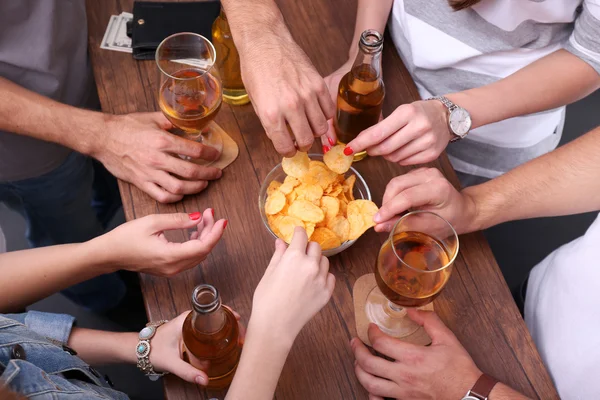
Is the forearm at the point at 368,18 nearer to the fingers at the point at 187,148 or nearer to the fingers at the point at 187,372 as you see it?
the fingers at the point at 187,148

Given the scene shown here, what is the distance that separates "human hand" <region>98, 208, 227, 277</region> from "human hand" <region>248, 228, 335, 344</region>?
22 cm

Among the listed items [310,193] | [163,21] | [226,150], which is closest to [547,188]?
[310,193]

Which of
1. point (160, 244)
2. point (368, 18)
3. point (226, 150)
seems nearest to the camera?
point (160, 244)

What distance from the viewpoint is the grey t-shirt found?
1.34m

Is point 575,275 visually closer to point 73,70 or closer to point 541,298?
point 541,298

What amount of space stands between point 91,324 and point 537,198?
1859mm

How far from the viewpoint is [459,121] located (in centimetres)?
126

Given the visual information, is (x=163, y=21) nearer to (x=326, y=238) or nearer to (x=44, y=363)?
(x=326, y=238)

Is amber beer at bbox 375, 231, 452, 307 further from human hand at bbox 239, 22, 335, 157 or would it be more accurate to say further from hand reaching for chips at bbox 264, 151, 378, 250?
human hand at bbox 239, 22, 335, 157

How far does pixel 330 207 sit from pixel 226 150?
348 mm

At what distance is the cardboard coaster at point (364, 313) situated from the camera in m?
1.11

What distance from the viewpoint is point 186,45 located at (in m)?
1.25

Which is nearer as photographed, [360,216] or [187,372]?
[187,372]

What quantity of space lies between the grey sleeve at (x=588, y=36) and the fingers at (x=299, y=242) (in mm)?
896
